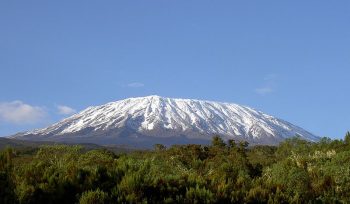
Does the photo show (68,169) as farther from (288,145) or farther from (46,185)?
(288,145)

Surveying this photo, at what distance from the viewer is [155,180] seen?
12.6 m

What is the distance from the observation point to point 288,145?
58156 mm

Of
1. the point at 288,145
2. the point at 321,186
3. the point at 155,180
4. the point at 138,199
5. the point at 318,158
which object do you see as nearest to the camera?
the point at 138,199

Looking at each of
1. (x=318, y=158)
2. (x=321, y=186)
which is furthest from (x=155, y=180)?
(x=318, y=158)

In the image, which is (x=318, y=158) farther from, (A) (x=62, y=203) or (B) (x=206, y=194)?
(A) (x=62, y=203)

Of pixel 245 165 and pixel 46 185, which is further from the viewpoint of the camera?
pixel 245 165

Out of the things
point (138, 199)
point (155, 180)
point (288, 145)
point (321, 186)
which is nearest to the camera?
point (138, 199)

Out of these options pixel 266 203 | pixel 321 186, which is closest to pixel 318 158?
pixel 321 186

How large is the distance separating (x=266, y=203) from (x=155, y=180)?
270cm

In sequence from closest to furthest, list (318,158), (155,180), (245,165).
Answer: (155,180) < (318,158) < (245,165)

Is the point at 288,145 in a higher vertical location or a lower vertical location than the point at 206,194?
higher

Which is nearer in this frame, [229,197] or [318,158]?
[229,197]

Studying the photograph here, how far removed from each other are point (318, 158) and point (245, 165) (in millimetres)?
4972

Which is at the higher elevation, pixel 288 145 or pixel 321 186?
pixel 288 145
